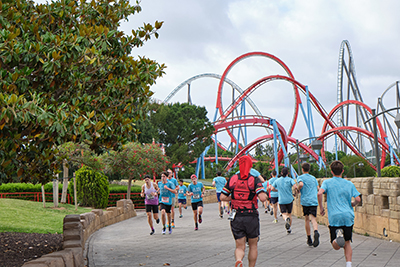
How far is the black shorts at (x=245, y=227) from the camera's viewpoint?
235 inches

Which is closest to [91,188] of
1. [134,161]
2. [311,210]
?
[134,161]

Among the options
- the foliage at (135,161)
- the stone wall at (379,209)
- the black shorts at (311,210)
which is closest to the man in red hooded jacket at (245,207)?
the black shorts at (311,210)

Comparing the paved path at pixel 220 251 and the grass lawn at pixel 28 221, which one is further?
the grass lawn at pixel 28 221

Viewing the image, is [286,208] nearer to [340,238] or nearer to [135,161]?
[340,238]

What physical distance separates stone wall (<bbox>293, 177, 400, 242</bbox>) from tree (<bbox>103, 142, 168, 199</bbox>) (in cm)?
1853

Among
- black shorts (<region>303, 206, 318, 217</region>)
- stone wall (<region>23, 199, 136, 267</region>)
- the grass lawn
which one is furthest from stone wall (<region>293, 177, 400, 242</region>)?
the grass lawn

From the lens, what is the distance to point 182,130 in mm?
46688

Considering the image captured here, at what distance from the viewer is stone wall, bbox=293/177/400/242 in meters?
9.17

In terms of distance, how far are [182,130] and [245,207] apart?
40750mm

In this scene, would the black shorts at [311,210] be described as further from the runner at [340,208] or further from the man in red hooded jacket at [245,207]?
the man in red hooded jacket at [245,207]

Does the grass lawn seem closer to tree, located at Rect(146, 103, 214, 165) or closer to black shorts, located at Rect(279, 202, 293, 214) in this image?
black shorts, located at Rect(279, 202, 293, 214)

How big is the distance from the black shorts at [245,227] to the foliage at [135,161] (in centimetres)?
2252

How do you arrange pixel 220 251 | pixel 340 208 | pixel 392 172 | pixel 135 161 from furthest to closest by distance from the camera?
pixel 392 172
pixel 135 161
pixel 220 251
pixel 340 208

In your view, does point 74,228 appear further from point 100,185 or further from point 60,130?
point 100,185
